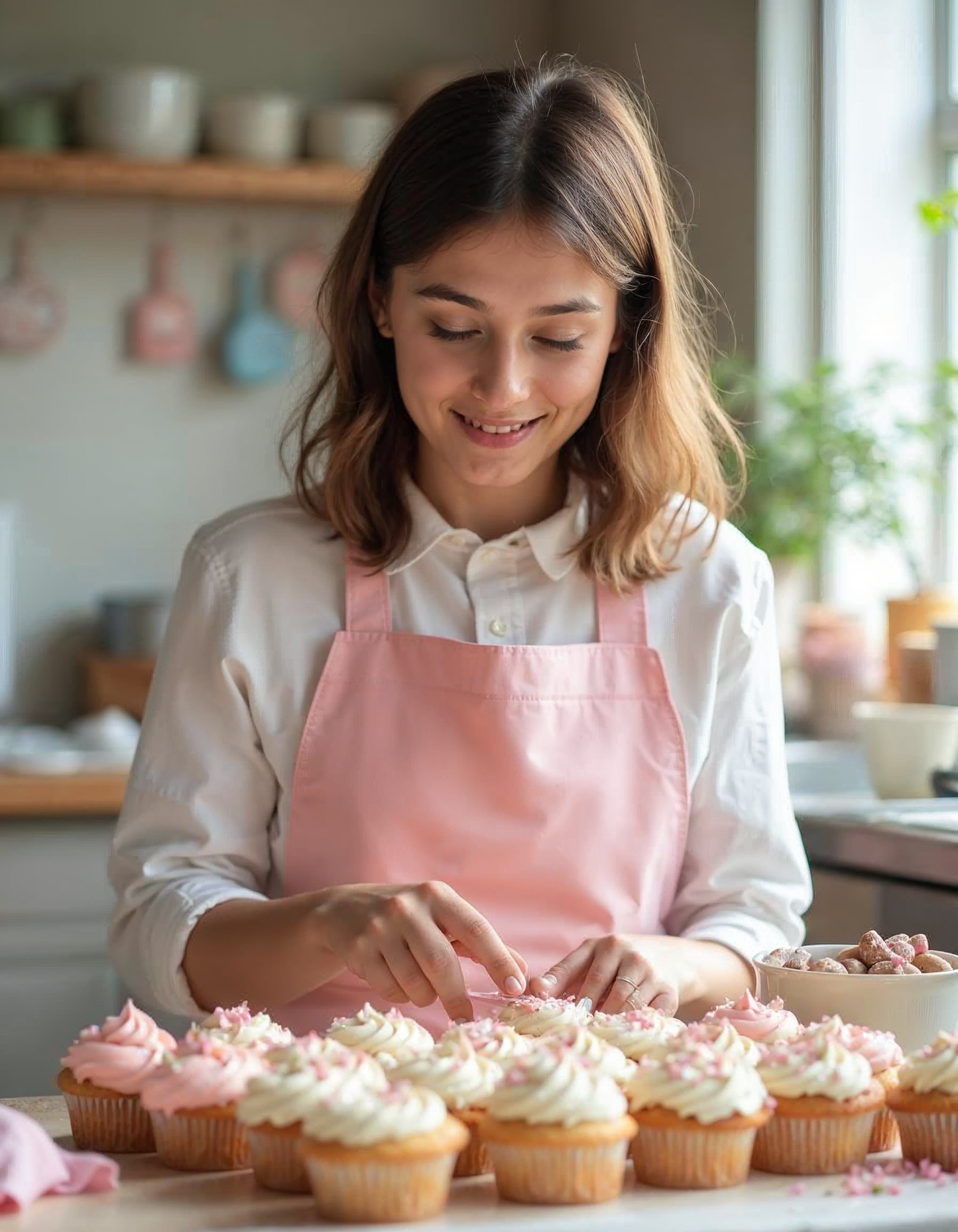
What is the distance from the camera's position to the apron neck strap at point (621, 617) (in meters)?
1.62

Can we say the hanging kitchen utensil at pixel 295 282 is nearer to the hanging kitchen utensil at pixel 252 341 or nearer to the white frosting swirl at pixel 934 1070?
the hanging kitchen utensil at pixel 252 341

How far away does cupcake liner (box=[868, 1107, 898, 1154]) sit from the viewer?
1.13 m

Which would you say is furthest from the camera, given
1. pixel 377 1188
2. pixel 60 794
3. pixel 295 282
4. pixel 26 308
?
pixel 295 282

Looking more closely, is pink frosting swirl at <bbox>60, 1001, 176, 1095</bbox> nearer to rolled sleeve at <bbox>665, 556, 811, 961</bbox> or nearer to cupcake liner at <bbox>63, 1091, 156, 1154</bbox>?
cupcake liner at <bbox>63, 1091, 156, 1154</bbox>

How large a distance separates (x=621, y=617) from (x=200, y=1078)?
68 centimetres

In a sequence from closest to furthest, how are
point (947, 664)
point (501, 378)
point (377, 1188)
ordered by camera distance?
→ point (377, 1188)
point (501, 378)
point (947, 664)

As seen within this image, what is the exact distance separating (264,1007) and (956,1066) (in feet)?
2.03

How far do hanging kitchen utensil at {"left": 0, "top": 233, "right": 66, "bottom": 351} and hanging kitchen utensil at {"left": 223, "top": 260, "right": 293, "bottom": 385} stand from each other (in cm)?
39

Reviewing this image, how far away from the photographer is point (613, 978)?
1345 millimetres

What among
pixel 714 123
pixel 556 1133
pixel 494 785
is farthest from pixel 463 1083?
pixel 714 123

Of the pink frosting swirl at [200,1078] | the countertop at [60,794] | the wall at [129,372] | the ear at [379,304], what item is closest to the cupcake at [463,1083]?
the pink frosting swirl at [200,1078]

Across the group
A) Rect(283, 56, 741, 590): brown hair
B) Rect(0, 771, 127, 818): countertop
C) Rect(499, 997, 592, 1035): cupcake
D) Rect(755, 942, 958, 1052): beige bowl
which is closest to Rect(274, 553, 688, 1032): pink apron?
Rect(283, 56, 741, 590): brown hair

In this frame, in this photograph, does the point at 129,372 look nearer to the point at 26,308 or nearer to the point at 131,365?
the point at 131,365

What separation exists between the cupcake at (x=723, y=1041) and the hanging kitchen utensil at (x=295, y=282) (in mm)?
2963
